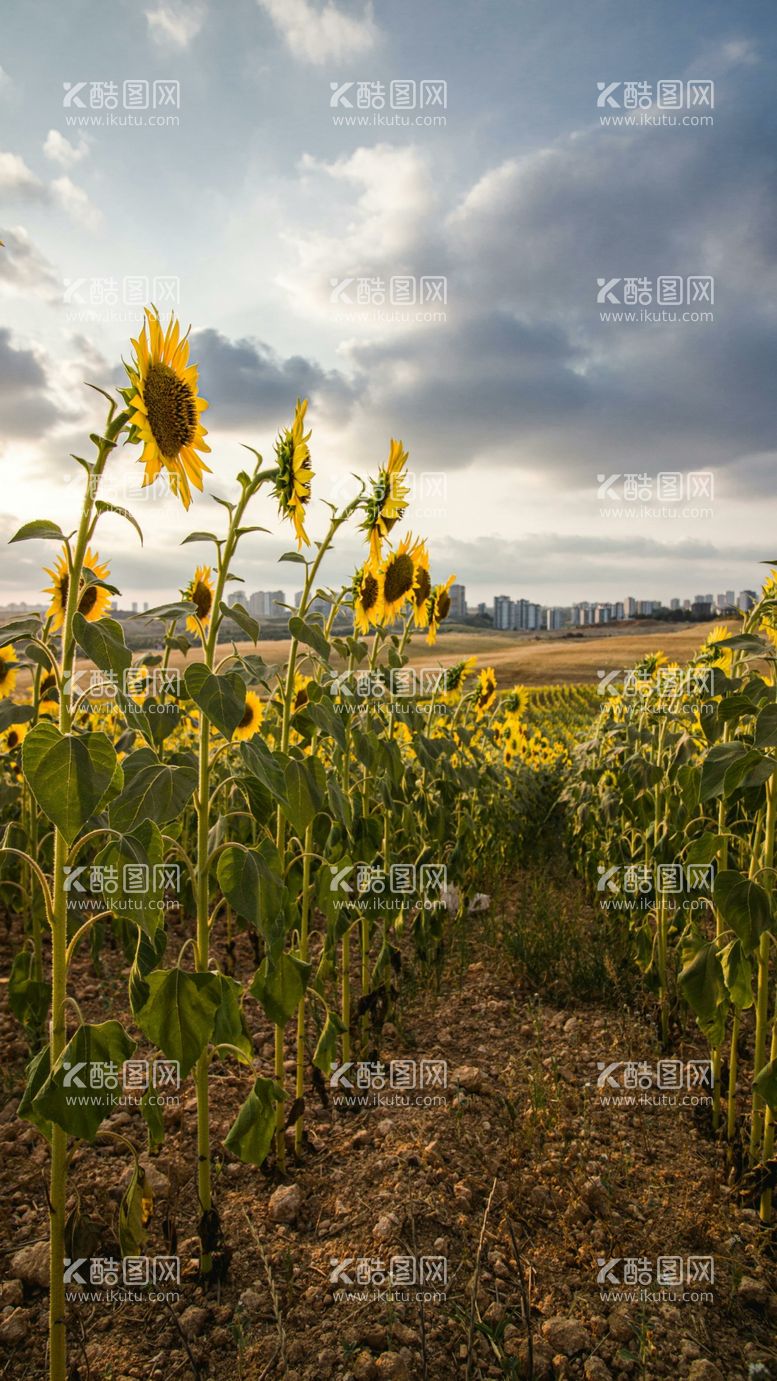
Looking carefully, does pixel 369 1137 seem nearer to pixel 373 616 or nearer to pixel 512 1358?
pixel 512 1358

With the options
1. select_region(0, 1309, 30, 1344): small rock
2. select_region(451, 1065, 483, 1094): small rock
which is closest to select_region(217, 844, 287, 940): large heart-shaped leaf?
select_region(0, 1309, 30, 1344): small rock

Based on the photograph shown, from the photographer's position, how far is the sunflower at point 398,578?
138 inches

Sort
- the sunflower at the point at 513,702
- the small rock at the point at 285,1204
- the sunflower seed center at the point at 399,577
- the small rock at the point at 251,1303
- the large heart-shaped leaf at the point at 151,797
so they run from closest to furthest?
1. the large heart-shaped leaf at the point at 151,797
2. the small rock at the point at 251,1303
3. the small rock at the point at 285,1204
4. the sunflower seed center at the point at 399,577
5. the sunflower at the point at 513,702

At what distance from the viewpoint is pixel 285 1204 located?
2.50 meters

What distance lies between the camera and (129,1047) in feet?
5.65

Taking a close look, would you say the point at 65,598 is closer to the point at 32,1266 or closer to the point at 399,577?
the point at 399,577

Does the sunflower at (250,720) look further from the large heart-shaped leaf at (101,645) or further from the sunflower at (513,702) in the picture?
the sunflower at (513,702)

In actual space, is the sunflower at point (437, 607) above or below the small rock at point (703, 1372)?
above

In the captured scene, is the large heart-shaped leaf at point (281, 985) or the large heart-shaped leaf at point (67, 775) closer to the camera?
the large heart-shaped leaf at point (67, 775)

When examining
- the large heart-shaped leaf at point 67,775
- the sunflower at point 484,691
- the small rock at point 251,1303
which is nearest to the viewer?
the large heart-shaped leaf at point 67,775

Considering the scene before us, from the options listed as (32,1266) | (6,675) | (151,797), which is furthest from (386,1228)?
(6,675)

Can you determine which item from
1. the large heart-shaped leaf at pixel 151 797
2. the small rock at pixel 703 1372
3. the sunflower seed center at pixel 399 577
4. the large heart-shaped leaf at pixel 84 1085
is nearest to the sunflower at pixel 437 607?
the sunflower seed center at pixel 399 577

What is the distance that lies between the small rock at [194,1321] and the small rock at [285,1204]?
39 centimetres

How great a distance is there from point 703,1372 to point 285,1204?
1.25m
